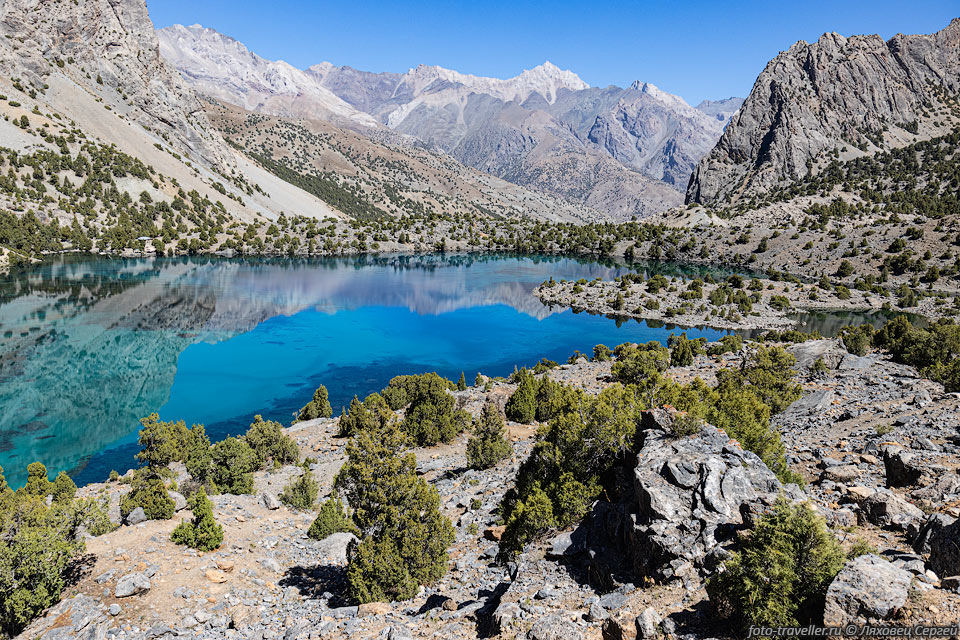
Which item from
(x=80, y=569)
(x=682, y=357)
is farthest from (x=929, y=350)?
(x=80, y=569)

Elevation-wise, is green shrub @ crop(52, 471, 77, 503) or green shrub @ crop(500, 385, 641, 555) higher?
green shrub @ crop(500, 385, 641, 555)

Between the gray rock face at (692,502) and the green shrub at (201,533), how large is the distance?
11985 millimetres

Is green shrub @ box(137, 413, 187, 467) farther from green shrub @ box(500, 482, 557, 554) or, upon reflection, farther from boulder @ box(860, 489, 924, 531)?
boulder @ box(860, 489, 924, 531)

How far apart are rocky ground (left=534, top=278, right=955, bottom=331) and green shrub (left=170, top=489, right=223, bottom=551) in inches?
2603

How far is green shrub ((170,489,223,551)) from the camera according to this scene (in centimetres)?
1516

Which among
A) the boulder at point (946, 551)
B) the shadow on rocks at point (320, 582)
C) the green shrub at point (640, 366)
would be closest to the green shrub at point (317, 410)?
the shadow on rocks at point (320, 582)

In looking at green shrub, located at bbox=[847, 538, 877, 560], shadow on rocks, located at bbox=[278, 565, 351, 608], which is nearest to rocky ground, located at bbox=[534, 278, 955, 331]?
green shrub, located at bbox=[847, 538, 877, 560]

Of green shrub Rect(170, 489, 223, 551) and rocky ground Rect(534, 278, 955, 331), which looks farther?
rocky ground Rect(534, 278, 955, 331)

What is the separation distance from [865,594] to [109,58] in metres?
190

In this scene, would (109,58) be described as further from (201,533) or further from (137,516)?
(201,533)

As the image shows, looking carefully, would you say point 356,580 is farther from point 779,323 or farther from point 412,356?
point 779,323

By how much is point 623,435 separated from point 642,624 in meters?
6.17

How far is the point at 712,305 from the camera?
76.1 metres

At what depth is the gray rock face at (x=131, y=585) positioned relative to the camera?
12.6 meters
